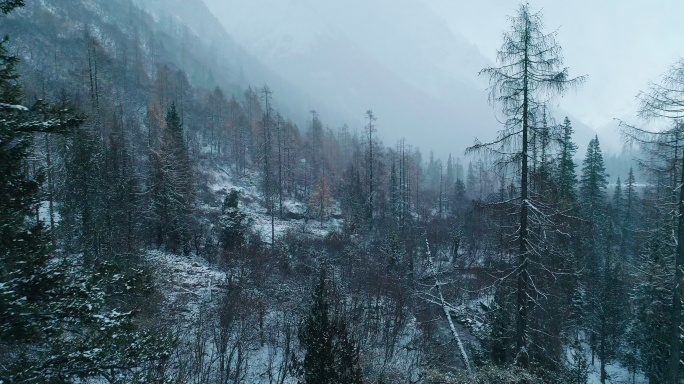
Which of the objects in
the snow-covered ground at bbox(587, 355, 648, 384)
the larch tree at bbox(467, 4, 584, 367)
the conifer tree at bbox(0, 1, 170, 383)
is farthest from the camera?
the snow-covered ground at bbox(587, 355, 648, 384)

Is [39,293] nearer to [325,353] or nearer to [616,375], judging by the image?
[325,353]

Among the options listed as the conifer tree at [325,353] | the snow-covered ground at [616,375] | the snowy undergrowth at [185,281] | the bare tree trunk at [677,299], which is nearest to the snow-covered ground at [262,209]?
the snowy undergrowth at [185,281]

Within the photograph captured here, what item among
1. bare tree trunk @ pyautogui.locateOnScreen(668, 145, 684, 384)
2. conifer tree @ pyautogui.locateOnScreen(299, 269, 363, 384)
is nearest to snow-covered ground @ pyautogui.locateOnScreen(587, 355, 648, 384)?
bare tree trunk @ pyautogui.locateOnScreen(668, 145, 684, 384)

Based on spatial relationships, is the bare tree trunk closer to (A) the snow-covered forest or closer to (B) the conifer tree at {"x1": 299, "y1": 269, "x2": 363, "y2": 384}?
(A) the snow-covered forest

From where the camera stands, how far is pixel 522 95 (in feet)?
34.0

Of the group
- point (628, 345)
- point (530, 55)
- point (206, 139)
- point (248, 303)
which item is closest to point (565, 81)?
point (530, 55)

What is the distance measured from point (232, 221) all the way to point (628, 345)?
30.4m

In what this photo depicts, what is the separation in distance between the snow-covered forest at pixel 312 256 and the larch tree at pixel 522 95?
0.05 metres

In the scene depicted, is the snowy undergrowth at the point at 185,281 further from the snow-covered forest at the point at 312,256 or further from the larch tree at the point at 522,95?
the larch tree at the point at 522,95

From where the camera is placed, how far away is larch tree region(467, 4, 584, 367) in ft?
33.3

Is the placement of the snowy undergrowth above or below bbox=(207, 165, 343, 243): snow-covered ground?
below

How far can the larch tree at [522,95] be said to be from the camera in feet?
33.3

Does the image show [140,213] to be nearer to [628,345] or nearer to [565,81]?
[565,81]

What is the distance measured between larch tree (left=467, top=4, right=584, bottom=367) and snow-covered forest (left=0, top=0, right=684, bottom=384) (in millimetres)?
55
